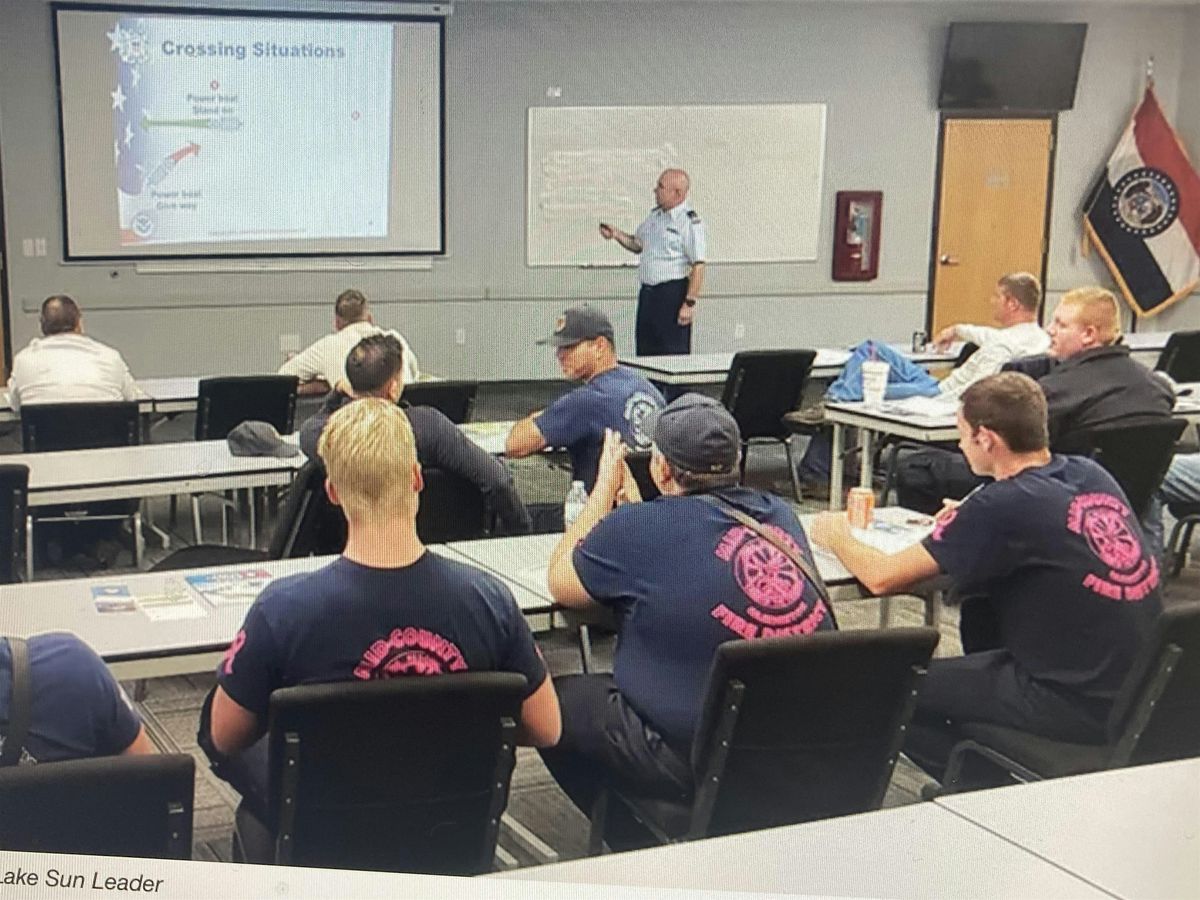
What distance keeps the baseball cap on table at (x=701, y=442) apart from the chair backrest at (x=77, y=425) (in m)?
2.52

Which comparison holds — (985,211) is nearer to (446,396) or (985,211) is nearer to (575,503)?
(446,396)

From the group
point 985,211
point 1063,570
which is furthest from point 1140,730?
point 985,211

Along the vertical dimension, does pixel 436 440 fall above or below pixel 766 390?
above

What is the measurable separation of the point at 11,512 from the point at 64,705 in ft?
5.68

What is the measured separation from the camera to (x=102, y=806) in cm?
142

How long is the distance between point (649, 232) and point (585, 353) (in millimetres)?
3974

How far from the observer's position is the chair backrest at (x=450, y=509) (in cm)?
326

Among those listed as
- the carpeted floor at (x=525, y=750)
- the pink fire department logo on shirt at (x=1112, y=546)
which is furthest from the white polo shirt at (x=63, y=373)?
the pink fire department logo on shirt at (x=1112, y=546)

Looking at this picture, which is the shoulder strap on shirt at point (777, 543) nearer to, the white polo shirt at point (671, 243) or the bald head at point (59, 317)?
the bald head at point (59, 317)

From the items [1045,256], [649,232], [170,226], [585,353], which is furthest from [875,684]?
[1045,256]

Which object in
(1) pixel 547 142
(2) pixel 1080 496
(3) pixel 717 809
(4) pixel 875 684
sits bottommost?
(3) pixel 717 809

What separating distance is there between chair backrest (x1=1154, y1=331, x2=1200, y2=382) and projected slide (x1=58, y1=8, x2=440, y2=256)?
418cm

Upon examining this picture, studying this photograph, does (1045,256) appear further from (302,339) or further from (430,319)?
(302,339)

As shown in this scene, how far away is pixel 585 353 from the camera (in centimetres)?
359
